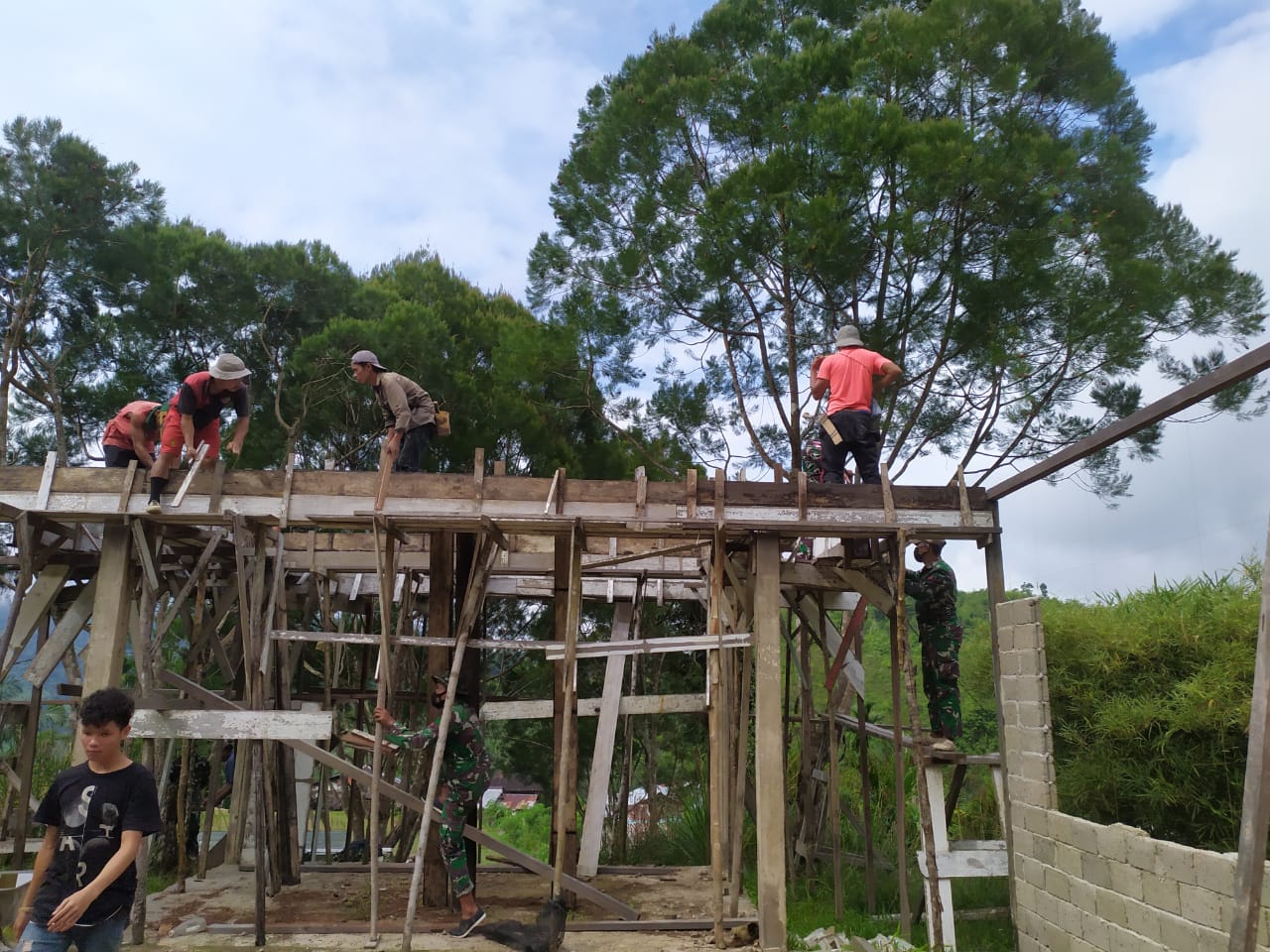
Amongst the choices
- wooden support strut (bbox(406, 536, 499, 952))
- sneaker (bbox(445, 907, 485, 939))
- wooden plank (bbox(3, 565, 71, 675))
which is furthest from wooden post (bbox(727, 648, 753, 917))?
wooden plank (bbox(3, 565, 71, 675))

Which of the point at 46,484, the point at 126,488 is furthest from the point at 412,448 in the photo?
the point at 46,484

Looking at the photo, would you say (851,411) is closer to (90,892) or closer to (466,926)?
(466,926)

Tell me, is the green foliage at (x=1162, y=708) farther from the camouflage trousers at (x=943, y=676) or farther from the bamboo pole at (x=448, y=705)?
the bamboo pole at (x=448, y=705)

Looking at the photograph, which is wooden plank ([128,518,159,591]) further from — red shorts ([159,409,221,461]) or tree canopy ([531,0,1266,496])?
tree canopy ([531,0,1266,496])

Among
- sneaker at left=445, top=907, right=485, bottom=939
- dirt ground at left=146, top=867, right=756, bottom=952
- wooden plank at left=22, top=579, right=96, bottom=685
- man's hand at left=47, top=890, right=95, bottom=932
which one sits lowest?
dirt ground at left=146, top=867, right=756, bottom=952

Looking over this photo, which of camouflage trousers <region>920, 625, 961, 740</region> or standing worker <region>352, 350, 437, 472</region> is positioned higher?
standing worker <region>352, 350, 437, 472</region>

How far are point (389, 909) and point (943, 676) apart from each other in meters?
4.80

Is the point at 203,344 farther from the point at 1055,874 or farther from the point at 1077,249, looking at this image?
the point at 1055,874

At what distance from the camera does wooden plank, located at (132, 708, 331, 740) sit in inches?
251

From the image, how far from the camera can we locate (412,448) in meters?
8.27

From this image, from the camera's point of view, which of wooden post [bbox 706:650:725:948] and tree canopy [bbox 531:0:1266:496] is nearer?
wooden post [bbox 706:650:725:948]

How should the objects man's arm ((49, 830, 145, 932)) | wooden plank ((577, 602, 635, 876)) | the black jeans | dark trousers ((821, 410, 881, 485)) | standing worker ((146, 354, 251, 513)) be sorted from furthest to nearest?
wooden plank ((577, 602, 635, 876)) < the black jeans < dark trousers ((821, 410, 881, 485)) < standing worker ((146, 354, 251, 513)) < man's arm ((49, 830, 145, 932))

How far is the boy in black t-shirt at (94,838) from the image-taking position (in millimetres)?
3650

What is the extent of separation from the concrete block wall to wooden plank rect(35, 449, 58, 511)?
682 cm
